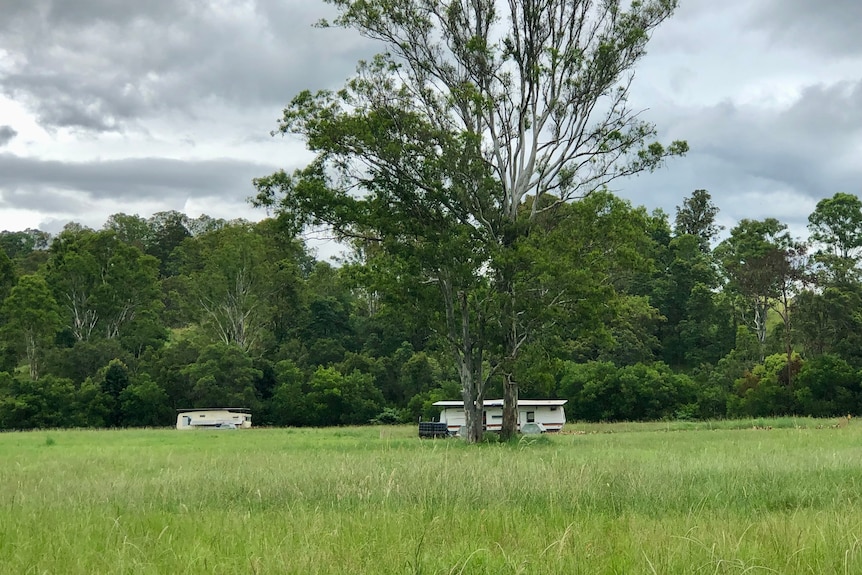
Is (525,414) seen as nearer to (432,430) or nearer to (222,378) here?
(432,430)

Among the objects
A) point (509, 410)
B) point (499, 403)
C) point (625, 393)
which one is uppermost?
point (625, 393)

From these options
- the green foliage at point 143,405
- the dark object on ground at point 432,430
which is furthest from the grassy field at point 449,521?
the green foliage at point 143,405

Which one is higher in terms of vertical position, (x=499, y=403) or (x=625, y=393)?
(x=625, y=393)

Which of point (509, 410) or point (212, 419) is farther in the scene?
point (212, 419)

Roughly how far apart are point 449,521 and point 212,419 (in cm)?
4668

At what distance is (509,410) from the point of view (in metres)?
26.5

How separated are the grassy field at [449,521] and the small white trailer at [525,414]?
31576 millimetres

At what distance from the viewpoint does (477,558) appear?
4777mm

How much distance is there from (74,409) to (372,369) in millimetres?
20981

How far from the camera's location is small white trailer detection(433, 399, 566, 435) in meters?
42.1

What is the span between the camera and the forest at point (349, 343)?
4891 cm

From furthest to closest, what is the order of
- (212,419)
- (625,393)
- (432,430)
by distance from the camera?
(212,419), (625,393), (432,430)

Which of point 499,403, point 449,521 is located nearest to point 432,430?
point 499,403

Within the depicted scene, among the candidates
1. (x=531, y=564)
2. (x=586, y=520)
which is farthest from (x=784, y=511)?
(x=531, y=564)
